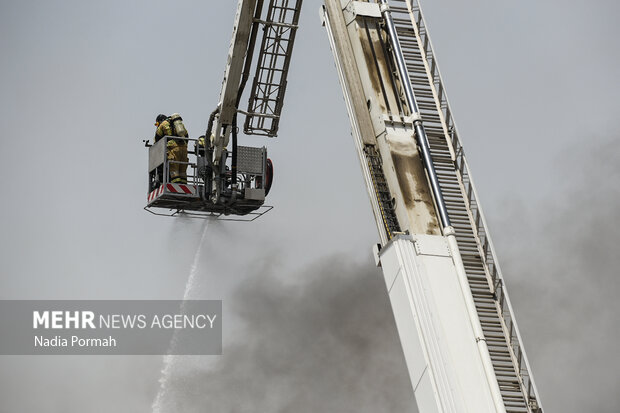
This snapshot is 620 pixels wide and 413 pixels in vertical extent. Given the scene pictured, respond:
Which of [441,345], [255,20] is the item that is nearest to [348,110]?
[441,345]

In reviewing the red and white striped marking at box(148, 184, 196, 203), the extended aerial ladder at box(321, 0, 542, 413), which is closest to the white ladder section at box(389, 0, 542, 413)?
the extended aerial ladder at box(321, 0, 542, 413)

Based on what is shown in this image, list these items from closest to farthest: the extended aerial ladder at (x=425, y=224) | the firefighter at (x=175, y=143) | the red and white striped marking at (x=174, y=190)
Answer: the extended aerial ladder at (x=425, y=224)
the red and white striped marking at (x=174, y=190)
the firefighter at (x=175, y=143)

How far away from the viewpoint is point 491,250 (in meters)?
13.1

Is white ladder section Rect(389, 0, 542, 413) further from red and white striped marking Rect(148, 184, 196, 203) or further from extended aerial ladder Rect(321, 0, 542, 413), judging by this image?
red and white striped marking Rect(148, 184, 196, 203)

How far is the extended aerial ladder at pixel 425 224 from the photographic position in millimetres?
11641

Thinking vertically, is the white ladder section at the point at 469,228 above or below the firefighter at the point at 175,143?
below

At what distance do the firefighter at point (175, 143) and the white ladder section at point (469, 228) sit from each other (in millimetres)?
7214

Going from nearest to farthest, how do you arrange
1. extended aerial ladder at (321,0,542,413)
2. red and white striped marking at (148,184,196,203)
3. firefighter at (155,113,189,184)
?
extended aerial ladder at (321,0,542,413) < red and white striped marking at (148,184,196,203) < firefighter at (155,113,189,184)

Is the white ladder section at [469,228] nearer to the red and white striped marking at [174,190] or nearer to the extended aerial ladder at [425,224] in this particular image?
the extended aerial ladder at [425,224]

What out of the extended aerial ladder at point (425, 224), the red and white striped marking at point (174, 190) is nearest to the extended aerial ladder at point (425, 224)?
the extended aerial ladder at point (425, 224)

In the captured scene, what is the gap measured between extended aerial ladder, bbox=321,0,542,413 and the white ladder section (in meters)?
0.01

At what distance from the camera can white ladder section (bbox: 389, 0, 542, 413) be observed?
12094 mm

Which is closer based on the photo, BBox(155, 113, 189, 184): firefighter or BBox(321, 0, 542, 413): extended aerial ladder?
BBox(321, 0, 542, 413): extended aerial ladder

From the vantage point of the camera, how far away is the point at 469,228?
13.3 m
